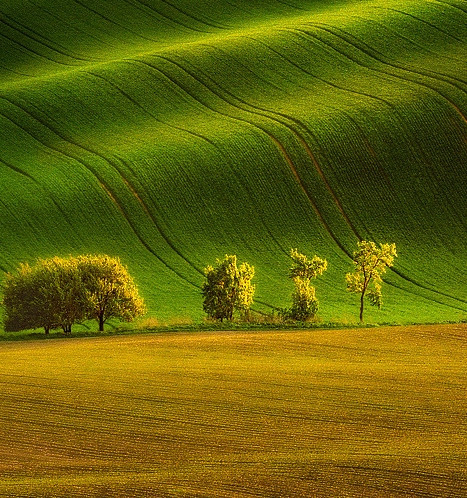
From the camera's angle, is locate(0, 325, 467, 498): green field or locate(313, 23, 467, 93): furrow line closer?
locate(0, 325, 467, 498): green field

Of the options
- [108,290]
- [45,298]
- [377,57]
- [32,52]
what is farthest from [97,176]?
[32,52]

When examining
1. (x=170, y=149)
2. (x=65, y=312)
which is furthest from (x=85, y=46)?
(x=65, y=312)

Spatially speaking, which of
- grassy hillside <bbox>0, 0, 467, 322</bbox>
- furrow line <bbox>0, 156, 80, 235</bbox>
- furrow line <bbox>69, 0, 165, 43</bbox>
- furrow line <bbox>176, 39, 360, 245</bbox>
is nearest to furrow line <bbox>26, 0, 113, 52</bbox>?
grassy hillside <bbox>0, 0, 467, 322</bbox>

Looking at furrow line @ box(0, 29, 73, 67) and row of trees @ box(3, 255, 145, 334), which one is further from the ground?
furrow line @ box(0, 29, 73, 67)

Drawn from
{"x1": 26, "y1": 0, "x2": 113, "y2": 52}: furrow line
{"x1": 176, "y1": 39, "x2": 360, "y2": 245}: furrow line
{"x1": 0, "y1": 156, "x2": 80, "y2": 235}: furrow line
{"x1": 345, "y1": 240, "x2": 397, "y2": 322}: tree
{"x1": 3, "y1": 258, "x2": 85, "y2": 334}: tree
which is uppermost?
{"x1": 26, "y1": 0, "x2": 113, "y2": 52}: furrow line

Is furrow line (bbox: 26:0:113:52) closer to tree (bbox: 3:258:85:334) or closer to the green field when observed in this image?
tree (bbox: 3:258:85:334)

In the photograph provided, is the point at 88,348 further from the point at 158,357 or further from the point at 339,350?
the point at 339,350

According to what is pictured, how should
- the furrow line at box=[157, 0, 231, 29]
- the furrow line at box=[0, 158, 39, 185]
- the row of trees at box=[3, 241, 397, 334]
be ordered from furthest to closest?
the furrow line at box=[157, 0, 231, 29], the furrow line at box=[0, 158, 39, 185], the row of trees at box=[3, 241, 397, 334]
